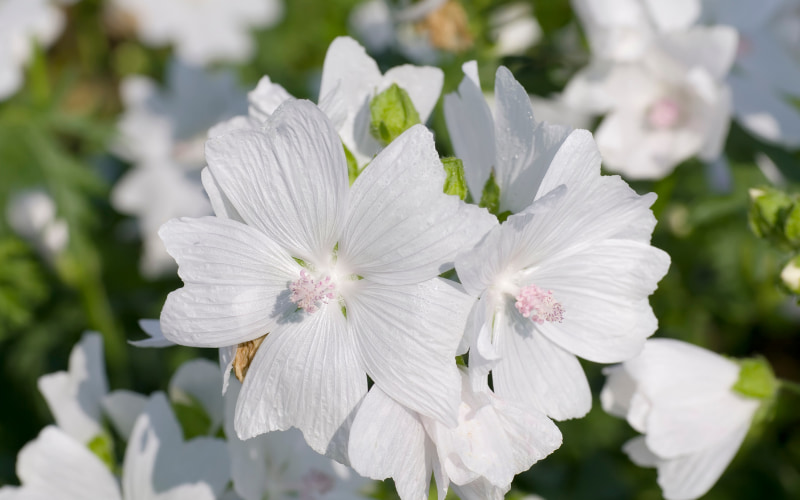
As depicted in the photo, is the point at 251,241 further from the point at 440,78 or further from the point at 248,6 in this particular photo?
the point at 248,6

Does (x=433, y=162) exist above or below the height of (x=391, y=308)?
above

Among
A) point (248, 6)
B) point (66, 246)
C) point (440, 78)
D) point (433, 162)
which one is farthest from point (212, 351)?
point (248, 6)

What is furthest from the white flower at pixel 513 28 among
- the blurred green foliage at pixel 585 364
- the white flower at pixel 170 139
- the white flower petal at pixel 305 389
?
the white flower petal at pixel 305 389

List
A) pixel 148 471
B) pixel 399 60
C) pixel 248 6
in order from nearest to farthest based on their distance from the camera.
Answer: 1. pixel 148 471
2. pixel 399 60
3. pixel 248 6

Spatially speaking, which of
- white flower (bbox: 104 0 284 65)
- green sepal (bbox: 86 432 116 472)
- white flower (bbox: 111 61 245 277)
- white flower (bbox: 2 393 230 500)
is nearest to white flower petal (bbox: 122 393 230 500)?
white flower (bbox: 2 393 230 500)

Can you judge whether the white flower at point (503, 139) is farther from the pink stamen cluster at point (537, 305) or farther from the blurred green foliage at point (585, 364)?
the blurred green foliage at point (585, 364)

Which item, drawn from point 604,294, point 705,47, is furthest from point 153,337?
point 705,47

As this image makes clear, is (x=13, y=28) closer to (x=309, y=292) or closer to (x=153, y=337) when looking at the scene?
(x=153, y=337)
